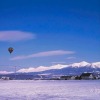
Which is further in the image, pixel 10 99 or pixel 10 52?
pixel 10 52

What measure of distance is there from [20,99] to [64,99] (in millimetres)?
3919

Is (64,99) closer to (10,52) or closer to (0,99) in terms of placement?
(0,99)

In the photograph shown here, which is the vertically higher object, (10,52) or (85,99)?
(10,52)

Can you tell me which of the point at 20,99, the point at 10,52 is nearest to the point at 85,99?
the point at 20,99

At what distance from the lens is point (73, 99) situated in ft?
79.4

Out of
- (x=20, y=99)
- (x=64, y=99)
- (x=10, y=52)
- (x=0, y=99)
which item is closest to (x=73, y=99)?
(x=64, y=99)

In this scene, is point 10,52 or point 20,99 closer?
point 20,99

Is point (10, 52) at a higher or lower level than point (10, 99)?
higher

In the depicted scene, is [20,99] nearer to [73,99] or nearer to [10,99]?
[10,99]

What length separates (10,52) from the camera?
86438mm

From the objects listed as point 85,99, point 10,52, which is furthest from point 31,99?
point 10,52

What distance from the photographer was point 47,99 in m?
24.2

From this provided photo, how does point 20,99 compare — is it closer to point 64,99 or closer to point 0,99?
point 0,99

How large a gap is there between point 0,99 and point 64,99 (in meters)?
5.65
